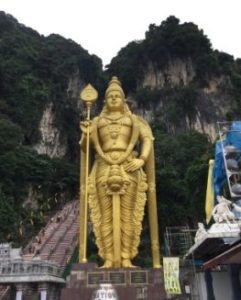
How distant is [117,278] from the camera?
5801 mm

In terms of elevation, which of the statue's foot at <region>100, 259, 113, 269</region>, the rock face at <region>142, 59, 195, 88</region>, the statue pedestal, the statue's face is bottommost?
the statue pedestal

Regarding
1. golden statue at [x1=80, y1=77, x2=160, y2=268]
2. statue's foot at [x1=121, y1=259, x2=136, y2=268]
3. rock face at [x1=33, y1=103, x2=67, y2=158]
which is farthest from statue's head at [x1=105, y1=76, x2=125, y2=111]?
rock face at [x1=33, y1=103, x2=67, y2=158]

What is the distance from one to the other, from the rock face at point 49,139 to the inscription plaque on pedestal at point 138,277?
843 inches

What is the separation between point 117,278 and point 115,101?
3.09 m

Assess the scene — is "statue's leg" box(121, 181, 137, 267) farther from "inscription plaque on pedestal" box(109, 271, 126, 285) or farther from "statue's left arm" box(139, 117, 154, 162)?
"statue's left arm" box(139, 117, 154, 162)

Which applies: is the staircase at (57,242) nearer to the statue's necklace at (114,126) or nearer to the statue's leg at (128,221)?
the statue's leg at (128,221)

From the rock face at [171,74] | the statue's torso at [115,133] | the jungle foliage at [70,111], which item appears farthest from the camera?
the rock face at [171,74]

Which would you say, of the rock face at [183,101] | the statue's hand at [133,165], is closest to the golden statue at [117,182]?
the statue's hand at [133,165]

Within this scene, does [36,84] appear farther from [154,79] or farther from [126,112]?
[126,112]

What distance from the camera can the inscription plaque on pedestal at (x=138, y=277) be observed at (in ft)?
18.9

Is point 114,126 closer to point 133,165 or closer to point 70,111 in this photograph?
point 133,165

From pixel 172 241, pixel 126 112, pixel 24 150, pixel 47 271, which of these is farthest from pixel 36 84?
pixel 126 112

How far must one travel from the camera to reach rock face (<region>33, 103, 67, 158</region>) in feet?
88.3

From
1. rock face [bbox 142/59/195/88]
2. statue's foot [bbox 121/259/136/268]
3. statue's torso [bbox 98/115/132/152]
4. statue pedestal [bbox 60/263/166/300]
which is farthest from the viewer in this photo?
rock face [bbox 142/59/195/88]
